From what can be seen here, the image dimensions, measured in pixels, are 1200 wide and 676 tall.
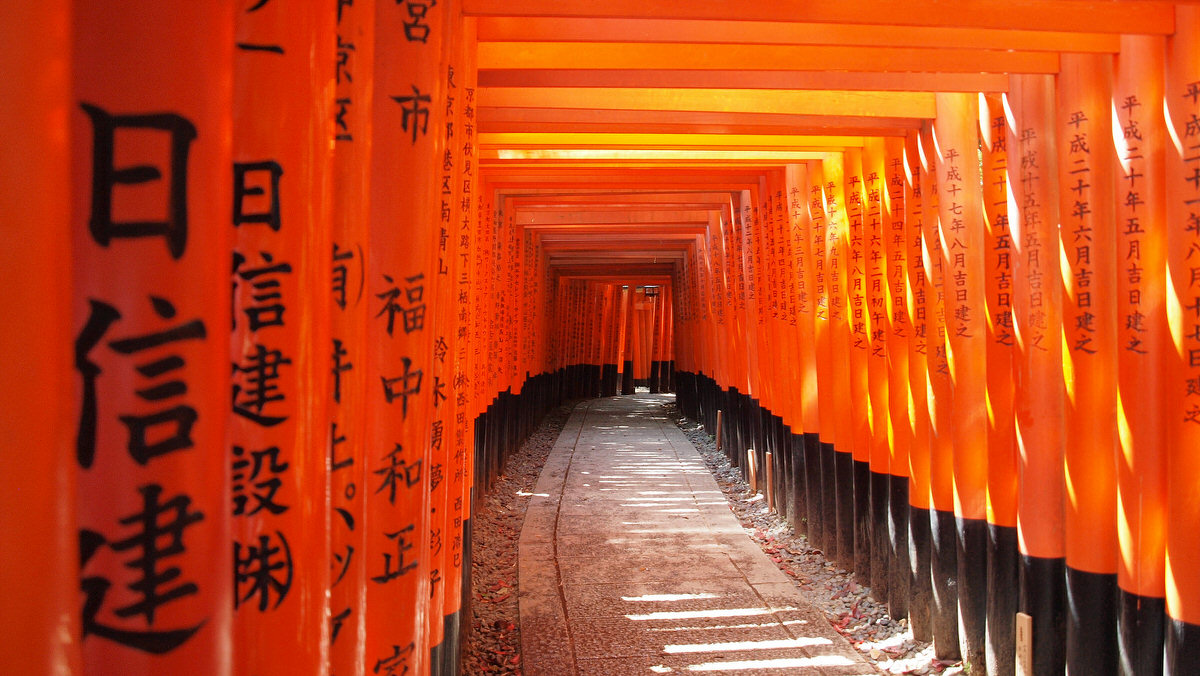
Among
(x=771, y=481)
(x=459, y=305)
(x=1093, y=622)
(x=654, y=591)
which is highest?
(x=459, y=305)

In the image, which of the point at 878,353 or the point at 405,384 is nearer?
the point at 405,384

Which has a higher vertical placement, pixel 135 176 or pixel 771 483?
pixel 135 176

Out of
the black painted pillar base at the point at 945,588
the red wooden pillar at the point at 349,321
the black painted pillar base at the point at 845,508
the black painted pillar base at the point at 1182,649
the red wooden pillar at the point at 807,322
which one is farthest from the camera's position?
the red wooden pillar at the point at 807,322

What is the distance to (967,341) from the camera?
175 inches

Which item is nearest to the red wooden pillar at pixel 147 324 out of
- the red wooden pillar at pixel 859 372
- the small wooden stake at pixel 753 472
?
the red wooden pillar at pixel 859 372

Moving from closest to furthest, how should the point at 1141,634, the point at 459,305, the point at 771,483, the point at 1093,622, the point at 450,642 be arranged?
the point at 1141,634
the point at 1093,622
the point at 450,642
the point at 459,305
the point at 771,483

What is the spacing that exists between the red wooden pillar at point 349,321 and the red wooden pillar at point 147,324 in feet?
2.16

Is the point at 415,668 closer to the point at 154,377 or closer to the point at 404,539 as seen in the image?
the point at 404,539

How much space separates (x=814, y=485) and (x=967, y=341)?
8.95 ft

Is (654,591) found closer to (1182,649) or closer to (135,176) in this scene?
(1182,649)

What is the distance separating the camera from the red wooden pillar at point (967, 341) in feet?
14.1

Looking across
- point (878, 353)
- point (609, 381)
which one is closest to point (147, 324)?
point (878, 353)

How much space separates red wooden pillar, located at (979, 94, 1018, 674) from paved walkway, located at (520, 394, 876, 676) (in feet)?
2.64

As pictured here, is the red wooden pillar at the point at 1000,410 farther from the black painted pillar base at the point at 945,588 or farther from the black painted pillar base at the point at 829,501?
the black painted pillar base at the point at 829,501
